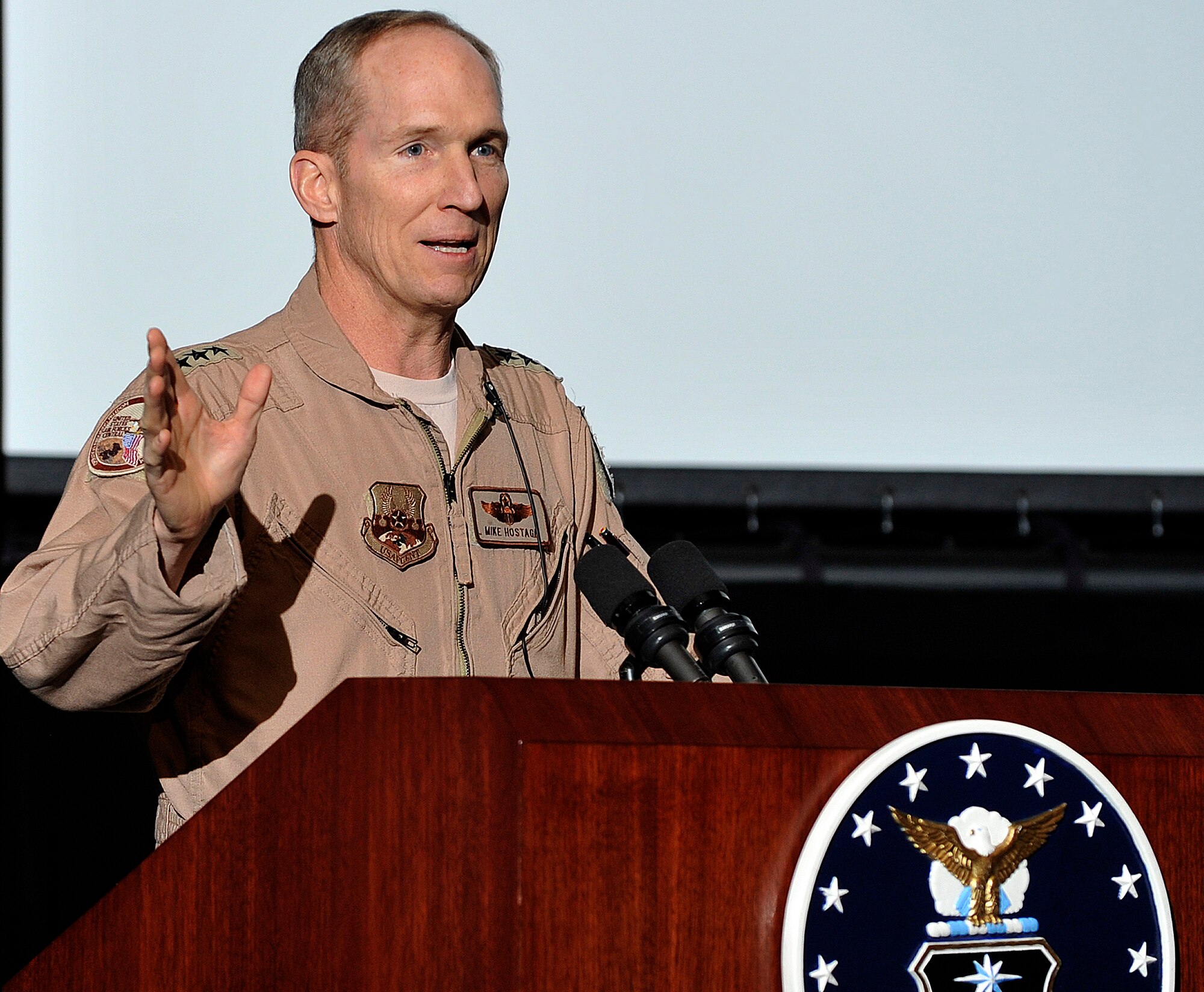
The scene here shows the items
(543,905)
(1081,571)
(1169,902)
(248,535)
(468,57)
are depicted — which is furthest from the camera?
(1081,571)

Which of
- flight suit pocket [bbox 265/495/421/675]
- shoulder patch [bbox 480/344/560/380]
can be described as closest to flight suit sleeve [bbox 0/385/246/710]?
flight suit pocket [bbox 265/495/421/675]

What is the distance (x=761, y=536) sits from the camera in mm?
2920

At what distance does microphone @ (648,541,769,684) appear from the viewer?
102 centimetres

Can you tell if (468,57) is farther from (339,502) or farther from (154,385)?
(154,385)

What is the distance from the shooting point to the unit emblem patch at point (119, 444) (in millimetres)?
1199

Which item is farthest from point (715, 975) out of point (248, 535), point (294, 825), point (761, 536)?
point (761, 536)

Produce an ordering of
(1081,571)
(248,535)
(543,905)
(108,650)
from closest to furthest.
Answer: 1. (543,905)
2. (108,650)
3. (248,535)
4. (1081,571)

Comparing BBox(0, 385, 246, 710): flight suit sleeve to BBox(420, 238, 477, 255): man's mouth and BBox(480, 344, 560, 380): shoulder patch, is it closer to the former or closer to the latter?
BBox(420, 238, 477, 255): man's mouth

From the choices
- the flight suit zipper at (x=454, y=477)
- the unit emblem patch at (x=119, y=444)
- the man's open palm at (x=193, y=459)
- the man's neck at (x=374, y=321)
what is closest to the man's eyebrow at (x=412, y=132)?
the man's neck at (x=374, y=321)

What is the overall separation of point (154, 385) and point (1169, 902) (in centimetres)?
70

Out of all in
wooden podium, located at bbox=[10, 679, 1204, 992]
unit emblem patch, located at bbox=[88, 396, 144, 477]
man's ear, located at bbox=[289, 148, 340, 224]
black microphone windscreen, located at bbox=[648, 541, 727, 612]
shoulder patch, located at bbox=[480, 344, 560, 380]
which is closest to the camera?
wooden podium, located at bbox=[10, 679, 1204, 992]

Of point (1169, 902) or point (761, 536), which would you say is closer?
point (1169, 902)

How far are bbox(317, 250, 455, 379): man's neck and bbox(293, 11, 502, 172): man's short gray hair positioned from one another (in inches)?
4.5

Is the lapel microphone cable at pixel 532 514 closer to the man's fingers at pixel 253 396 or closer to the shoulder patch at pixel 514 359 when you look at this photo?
the shoulder patch at pixel 514 359
